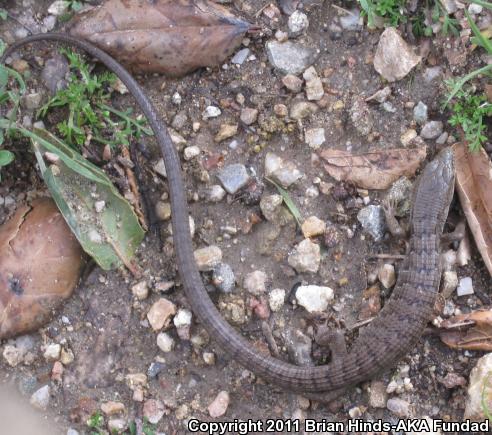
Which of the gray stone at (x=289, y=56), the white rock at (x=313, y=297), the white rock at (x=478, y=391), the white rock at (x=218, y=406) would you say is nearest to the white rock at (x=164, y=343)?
the white rock at (x=218, y=406)

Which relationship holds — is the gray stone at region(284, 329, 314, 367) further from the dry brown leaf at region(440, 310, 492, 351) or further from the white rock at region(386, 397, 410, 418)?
the dry brown leaf at region(440, 310, 492, 351)

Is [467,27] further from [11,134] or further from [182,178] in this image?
[11,134]

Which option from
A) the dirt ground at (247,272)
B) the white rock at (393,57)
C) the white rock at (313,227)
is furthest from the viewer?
the white rock at (393,57)

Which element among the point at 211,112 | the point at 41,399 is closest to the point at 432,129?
the point at 211,112

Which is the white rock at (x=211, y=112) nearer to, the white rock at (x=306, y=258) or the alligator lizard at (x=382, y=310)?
the alligator lizard at (x=382, y=310)

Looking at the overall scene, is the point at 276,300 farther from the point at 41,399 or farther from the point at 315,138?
the point at 41,399

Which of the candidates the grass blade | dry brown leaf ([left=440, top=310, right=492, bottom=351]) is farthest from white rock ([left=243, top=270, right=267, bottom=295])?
the grass blade

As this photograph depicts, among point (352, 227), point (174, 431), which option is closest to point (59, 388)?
point (174, 431)
